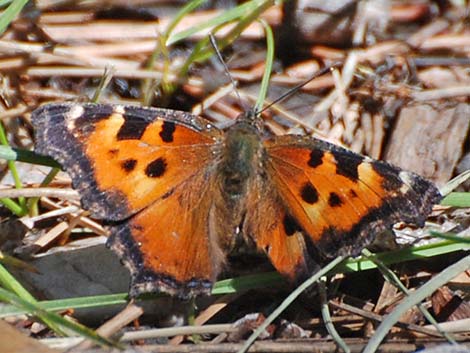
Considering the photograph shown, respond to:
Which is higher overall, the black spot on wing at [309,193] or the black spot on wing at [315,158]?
the black spot on wing at [315,158]

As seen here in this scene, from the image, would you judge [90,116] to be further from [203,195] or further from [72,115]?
[203,195]

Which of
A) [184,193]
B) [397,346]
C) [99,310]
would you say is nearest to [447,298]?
[397,346]

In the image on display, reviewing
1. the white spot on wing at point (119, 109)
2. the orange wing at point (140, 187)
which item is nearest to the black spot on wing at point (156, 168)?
the orange wing at point (140, 187)

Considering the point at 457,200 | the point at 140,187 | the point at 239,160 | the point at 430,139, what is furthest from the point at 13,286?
the point at 430,139

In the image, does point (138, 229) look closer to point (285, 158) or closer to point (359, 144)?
point (285, 158)

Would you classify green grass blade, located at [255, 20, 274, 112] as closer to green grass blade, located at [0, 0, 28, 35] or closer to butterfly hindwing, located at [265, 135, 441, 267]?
butterfly hindwing, located at [265, 135, 441, 267]

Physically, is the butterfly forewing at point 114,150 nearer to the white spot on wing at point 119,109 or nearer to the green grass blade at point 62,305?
the white spot on wing at point 119,109

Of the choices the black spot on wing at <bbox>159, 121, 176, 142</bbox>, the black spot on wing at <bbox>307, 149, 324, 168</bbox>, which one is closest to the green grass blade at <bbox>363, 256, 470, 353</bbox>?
the black spot on wing at <bbox>307, 149, 324, 168</bbox>

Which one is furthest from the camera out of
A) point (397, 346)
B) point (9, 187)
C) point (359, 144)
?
point (359, 144)
